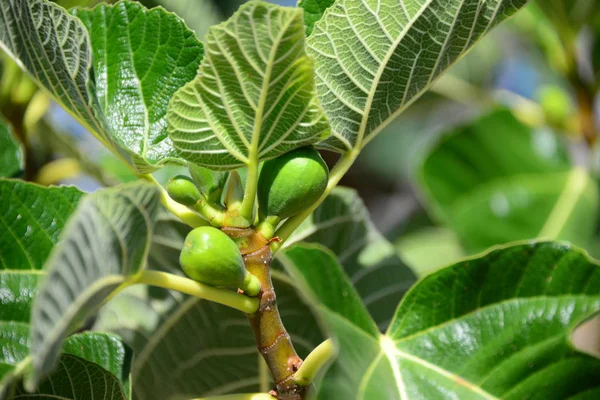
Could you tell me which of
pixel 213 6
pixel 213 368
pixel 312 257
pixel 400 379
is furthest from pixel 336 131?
pixel 213 6

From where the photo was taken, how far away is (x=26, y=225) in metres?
0.59

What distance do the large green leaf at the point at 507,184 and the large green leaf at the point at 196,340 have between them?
65 centimetres

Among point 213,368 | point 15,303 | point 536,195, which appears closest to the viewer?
point 15,303

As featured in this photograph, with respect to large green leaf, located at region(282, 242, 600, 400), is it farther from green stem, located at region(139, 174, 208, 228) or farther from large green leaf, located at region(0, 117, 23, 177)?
large green leaf, located at region(0, 117, 23, 177)

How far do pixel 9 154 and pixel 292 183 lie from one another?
39cm

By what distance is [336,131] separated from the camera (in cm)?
58

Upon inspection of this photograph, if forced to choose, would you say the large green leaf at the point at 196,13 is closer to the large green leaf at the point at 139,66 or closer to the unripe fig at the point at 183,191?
the large green leaf at the point at 139,66

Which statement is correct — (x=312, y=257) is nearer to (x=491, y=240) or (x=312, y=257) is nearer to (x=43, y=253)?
(x=43, y=253)

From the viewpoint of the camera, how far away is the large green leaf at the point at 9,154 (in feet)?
2.49

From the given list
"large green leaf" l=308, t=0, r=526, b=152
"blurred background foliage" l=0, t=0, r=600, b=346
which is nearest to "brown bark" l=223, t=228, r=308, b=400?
"large green leaf" l=308, t=0, r=526, b=152

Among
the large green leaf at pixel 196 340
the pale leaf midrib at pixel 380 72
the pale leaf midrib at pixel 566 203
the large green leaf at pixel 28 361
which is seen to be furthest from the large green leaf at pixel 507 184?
the large green leaf at pixel 28 361

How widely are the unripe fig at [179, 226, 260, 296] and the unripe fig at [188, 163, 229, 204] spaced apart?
61 mm

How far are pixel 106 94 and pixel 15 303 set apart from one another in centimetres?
19

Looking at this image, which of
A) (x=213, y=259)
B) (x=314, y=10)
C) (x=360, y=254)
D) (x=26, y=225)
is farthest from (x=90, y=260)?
(x=360, y=254)
